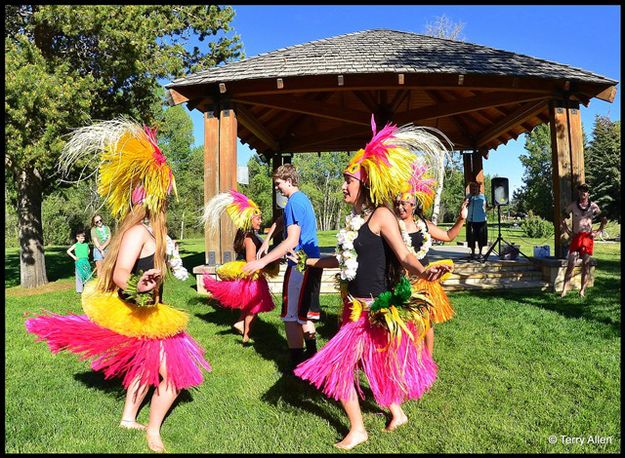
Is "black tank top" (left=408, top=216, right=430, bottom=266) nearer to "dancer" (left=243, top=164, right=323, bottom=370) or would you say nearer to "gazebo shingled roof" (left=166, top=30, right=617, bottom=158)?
"dancer" (left=243, top=164, right=323, bottom=370)

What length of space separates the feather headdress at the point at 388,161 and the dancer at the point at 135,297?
54.6 inches

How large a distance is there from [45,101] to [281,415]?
336 inches

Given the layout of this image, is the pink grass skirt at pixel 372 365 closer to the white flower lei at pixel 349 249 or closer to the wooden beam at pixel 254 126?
the white flower lei at pixel 349 249

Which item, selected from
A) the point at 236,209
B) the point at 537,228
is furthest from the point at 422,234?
the point at 537,228

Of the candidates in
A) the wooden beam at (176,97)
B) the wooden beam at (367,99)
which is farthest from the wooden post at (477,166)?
the wooden beam at (176,97)

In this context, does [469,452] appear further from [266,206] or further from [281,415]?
[266,206]

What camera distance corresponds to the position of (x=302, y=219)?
392cm

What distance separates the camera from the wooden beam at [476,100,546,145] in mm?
A: 9109

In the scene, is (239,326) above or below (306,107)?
below

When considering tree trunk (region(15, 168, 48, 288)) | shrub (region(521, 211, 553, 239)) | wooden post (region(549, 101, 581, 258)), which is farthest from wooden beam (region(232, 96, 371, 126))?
shrub (region(521, 211, 553, 239))

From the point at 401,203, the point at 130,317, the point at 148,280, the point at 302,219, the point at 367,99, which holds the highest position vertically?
the point at 367,99

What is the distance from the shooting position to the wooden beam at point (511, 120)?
9109 millimetres

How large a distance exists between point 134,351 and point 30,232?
9900 millimetres

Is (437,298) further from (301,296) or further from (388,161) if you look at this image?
(388,161)
